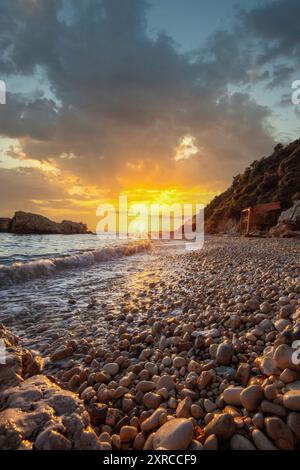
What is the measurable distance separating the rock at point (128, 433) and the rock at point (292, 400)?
104cm

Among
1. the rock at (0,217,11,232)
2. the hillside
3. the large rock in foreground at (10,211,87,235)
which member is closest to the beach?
the hillside

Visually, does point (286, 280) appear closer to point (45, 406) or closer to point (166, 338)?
point (166, 338)


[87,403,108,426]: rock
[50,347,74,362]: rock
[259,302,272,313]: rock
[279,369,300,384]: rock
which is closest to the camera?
[279,369,300,384]: rock

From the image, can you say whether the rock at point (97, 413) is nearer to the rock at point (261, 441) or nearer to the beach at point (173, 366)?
the beach at point (173, 366)

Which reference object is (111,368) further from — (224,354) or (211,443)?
(211,443)

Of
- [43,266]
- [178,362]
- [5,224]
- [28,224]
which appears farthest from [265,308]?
[5,224]

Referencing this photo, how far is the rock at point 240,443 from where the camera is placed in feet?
4.42

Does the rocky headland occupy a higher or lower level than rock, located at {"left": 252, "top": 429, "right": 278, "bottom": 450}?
higher

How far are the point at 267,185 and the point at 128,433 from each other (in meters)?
39.1

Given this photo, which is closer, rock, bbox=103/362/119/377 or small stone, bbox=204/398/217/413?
small stone, bbox=204/398/217/413

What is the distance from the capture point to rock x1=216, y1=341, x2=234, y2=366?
2258 millimetres

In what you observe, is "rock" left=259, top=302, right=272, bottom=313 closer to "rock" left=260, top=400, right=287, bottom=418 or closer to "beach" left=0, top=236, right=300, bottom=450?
"beach" left=0, top=236, right=300, bottom=450

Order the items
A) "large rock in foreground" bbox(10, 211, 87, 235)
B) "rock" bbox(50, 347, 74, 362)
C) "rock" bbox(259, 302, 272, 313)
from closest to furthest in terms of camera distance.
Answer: "rock" bbox(50, 347, 74, 362), "rock" bbox(259, 302, 272, 313), "large rock in foreground" bbox(10, 211, 87, 235)

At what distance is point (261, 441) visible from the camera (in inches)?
53.4
